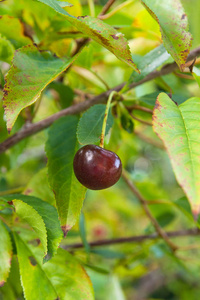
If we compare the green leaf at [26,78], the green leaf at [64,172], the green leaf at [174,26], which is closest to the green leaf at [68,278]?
the green leaf at [64,172]

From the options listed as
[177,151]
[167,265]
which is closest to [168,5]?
[177,151]

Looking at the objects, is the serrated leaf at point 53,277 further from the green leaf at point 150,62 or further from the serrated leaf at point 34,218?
the green leaf at point 150,62

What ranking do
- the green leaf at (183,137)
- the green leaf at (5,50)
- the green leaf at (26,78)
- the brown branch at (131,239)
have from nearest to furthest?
the green leaf at (183,137)
the green leaf at (26,78)
the green leaf at (5,50)
the brown branch at (131,239)

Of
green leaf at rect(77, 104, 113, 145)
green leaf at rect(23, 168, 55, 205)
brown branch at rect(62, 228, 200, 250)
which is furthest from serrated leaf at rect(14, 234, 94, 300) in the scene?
brown branch at rect(62, 228, 200, 250)

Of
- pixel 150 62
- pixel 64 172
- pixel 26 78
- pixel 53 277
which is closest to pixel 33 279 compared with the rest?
pixel 53 277

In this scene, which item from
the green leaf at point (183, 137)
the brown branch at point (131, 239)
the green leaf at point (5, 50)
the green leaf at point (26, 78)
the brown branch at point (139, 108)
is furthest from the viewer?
the brown branch at point (131, 239)

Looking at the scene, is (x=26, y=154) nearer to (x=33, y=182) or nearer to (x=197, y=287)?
(x=33, y=182)

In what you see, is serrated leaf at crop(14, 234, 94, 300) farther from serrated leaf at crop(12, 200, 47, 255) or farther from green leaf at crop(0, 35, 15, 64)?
green leaf at crop(0, 35, 15, 64)
